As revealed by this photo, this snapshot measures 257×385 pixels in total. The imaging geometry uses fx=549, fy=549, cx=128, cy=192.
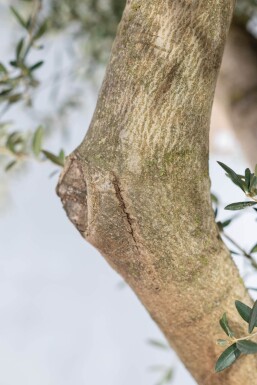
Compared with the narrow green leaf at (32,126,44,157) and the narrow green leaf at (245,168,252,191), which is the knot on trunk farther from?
the narrow green leaf at (32,126,44,157)

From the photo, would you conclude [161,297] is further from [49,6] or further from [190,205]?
[49,6]

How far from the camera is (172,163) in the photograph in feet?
2.47

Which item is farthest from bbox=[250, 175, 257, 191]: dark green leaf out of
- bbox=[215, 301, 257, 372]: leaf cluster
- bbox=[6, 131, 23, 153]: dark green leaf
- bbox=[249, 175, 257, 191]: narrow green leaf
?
bbox=[6, 131, 23, 153]: dark green leaf

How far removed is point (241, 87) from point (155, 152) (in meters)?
1.24

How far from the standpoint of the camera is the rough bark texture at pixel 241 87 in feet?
6.01

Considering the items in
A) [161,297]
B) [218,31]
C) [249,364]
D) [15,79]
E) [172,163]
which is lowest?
[249,364]

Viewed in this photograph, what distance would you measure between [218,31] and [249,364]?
1.67 feet

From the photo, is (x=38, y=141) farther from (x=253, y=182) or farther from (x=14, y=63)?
(x=253, y=182)

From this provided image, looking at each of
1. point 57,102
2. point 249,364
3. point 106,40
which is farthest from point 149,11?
point 57,102

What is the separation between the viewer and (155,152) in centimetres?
74

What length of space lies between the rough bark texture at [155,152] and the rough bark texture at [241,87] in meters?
1.07

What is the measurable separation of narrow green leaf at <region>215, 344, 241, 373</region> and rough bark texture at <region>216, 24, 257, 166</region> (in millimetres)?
1157

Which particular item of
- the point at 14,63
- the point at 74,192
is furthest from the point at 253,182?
the point at 14,63

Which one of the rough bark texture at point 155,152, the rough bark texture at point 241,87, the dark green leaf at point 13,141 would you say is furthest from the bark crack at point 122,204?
the rough bark texture at point 241,87
